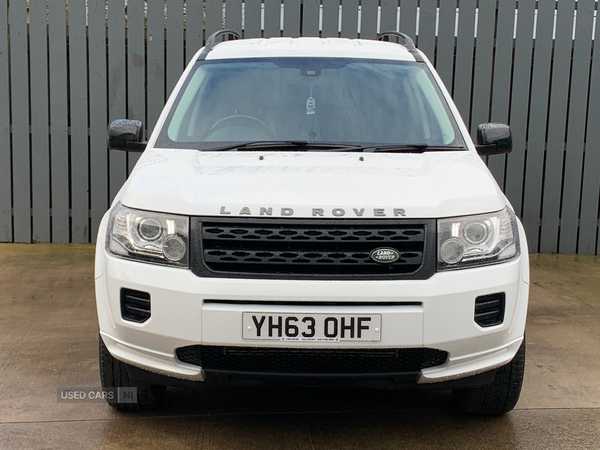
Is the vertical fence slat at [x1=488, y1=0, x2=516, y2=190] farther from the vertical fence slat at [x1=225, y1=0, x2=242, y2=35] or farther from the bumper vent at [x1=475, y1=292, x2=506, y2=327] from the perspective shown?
the bumper vent at [x1=475, y1=292, x2=506, y2=327]

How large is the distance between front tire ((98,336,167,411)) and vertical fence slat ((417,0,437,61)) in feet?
16.9

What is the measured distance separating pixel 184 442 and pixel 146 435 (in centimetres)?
19

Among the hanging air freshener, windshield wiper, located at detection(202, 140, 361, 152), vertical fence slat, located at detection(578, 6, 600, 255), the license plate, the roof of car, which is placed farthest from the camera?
vertical fence slat, located at detection(578, 6, 600, 255)

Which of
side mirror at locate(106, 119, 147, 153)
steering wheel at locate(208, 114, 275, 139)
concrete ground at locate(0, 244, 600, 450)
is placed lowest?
concrete ground at locate(0, 244, 600, 450)

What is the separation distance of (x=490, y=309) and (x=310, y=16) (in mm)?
5103

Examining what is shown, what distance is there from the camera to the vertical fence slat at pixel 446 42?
7344 millimetres

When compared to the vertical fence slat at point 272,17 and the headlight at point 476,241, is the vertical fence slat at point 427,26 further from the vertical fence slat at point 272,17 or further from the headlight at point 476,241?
the headlight at point 476,241

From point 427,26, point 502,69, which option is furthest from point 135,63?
point 502,69

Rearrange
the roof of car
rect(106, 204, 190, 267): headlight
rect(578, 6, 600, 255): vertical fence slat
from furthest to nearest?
rect(578, 6, 600, 255): vertical fence slat
the roof of car
rect(106, 204, 190, 267): headlight

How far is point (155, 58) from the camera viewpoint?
7.34 m

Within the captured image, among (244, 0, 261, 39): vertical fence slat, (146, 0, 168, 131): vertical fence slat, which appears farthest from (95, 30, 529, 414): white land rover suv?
(244, 0, 261, 39): vertical fence slat

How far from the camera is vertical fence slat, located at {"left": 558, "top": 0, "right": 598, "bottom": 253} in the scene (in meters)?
7.39

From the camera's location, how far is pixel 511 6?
24.2 feet

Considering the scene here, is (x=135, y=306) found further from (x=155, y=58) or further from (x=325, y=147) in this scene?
(x=155, y=58)
